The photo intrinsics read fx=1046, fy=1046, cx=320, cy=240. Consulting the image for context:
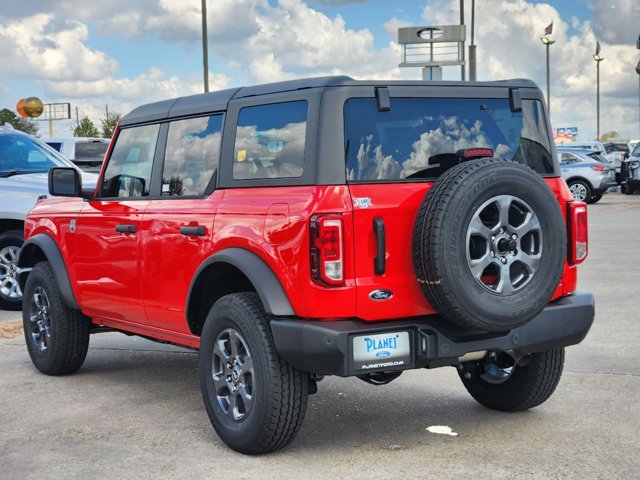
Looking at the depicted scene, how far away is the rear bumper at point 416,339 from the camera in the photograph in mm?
4809

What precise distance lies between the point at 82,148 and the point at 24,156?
658 centimetres

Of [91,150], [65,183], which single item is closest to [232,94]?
[65,183]

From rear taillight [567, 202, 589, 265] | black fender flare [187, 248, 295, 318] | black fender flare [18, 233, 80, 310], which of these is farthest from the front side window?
rear taillight [567, 202, 589, 265]

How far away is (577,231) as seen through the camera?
18.3ft

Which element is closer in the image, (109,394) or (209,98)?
(209,98)

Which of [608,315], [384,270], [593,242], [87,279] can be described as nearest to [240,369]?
[384,270]

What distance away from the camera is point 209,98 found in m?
5.95

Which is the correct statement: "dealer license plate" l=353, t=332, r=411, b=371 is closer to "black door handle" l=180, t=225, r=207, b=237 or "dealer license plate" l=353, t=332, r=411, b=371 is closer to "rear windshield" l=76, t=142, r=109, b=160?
"black door handle" l=180, t=225, r=207, b=237

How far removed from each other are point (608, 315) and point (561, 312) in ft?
14.2

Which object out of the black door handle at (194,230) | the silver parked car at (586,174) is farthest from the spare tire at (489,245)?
the silver parked car at (586,174)

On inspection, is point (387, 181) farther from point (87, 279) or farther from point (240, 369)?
point (87, 279)

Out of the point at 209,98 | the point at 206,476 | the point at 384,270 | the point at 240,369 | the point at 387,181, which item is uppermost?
the point at 209,98

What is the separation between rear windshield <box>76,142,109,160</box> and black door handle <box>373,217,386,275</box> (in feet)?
46.2

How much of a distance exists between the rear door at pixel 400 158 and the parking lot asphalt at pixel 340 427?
810mm
